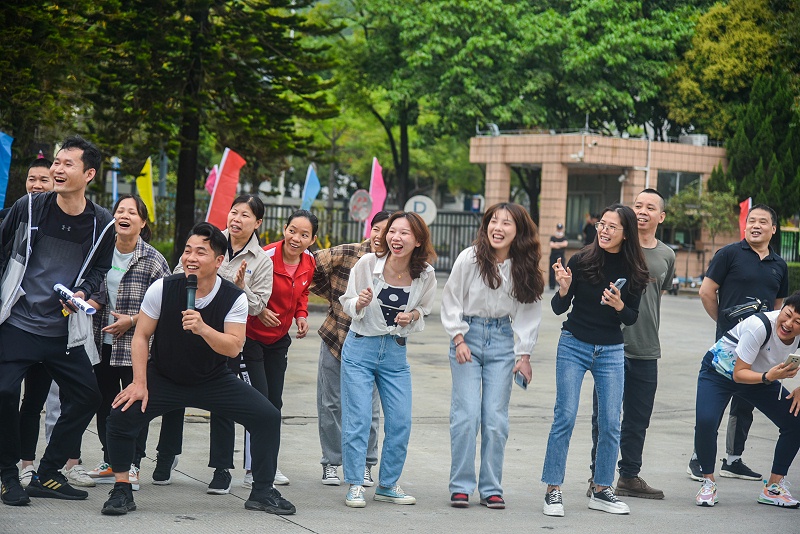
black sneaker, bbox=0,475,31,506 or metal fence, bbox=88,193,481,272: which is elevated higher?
metal fence, bbox=88,193,481,272

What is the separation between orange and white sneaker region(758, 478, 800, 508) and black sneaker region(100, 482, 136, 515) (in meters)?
3.69

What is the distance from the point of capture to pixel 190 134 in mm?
20109

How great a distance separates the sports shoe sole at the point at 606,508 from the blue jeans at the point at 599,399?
112mm

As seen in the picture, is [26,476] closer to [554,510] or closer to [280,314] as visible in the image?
[280,314]

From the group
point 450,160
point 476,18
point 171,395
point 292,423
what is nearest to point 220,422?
point 171,395

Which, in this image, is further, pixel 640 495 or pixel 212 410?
pixel 640 495

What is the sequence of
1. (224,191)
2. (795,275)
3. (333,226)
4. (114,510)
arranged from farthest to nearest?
(333,226) < (795,275) < (224,191) < (114,510)

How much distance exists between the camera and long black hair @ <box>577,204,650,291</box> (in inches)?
238

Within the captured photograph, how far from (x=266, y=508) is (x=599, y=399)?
1.99 meters

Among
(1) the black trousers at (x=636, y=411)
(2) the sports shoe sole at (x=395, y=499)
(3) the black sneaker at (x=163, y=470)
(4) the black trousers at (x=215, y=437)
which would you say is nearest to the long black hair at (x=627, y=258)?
(1) the black trousers at (x=636, y=411)

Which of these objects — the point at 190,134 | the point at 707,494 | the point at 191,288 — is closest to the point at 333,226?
the point at 190,134

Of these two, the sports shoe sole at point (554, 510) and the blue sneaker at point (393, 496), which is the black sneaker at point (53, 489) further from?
the sports shoe sole at point (554, 510)

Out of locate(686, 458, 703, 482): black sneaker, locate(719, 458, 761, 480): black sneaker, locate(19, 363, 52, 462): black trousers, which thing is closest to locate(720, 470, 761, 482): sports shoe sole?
locate(719, 458, 761, 480): black sneaker

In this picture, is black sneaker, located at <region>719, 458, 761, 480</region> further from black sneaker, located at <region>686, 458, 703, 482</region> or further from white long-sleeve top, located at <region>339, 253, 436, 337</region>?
white long-sleeve top, located at <region>339, 253, 436, 337</region>
